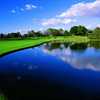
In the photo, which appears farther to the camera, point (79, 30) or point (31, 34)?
point (31, 34)

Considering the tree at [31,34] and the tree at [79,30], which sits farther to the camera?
the tree at [31,34]

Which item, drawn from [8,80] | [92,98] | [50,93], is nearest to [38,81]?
[8,80]

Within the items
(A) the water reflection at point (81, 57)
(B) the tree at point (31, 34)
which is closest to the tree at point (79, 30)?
(B) the tree at point (31, 34)

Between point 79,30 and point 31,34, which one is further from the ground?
point 79,30

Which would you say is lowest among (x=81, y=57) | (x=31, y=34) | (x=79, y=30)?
(x=31, y=34)

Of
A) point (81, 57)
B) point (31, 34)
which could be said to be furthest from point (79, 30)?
point (81, 57)

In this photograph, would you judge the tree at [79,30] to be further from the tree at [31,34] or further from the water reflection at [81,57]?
the water reflection at [81,57]

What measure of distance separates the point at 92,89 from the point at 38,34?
147 m

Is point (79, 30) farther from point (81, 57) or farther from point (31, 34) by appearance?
point (81, 57)

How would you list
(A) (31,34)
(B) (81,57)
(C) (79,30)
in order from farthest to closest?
(A) (31,34), (C) (79,30), (B) (81,57)

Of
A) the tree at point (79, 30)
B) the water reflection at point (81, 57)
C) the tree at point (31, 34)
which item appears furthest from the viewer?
the tree at point (31, 34)

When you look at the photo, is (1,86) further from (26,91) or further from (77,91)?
(77,91)

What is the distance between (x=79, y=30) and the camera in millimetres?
152375

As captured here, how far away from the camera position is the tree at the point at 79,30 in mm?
152150
